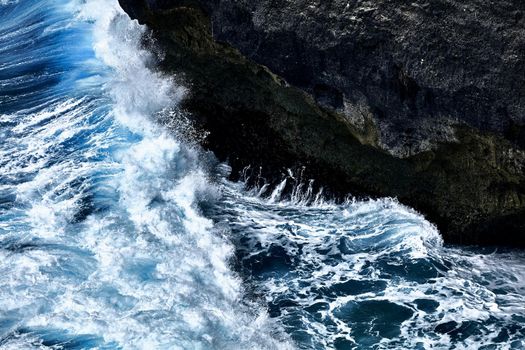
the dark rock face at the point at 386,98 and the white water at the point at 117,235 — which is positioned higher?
the dark rock face at the point at 386,98

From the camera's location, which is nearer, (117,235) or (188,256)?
(188,256)

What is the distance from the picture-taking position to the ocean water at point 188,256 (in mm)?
8195

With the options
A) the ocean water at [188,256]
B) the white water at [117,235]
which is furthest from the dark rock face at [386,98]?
the white water at [117,235]

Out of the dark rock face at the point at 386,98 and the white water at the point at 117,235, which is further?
the dark rock face at the point at 386,98

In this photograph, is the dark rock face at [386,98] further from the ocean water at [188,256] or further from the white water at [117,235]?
the white water at [117,235]

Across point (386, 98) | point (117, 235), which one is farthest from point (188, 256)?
point (386, 98)

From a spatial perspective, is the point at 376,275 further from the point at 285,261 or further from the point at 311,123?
the point at 311,123

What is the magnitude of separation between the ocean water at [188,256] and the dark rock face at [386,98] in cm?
38

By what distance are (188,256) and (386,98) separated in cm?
289

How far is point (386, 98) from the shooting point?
29.8ft

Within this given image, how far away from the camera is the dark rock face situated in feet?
27.8

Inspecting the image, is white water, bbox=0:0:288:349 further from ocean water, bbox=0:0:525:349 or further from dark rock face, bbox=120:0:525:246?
dark rock face, bbox=120:0:525:246

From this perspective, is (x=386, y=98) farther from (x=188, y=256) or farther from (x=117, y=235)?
(x=117, y=235)

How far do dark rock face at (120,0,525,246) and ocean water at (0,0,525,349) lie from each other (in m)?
0.38
